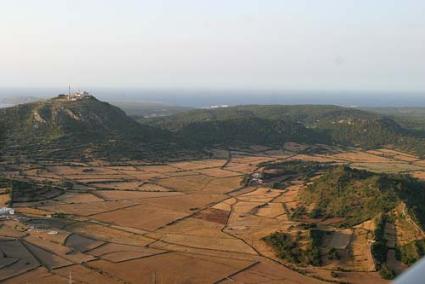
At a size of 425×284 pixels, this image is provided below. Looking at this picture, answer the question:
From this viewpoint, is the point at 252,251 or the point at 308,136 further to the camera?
the point at 308,136

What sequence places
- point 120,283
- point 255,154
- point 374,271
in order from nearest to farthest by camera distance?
point 120,283
point 374,271
point 255,154

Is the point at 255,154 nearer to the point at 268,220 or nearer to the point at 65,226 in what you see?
the point at 268,220

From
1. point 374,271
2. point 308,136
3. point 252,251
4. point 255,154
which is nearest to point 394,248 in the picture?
point 374,271

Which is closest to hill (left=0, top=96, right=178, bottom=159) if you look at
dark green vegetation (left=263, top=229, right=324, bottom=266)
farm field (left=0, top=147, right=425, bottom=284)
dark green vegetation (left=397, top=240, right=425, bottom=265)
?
farm field (left=0, top=147, right=425, bottom=284)

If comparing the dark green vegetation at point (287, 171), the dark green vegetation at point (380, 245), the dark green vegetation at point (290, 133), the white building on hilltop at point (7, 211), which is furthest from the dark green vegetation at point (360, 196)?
the dark green vegetation at point (290, 133)

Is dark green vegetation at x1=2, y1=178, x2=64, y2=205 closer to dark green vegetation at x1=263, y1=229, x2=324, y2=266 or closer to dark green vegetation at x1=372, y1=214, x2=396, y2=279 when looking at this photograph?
dark green vegetation at x1=263, y1=229, x2=324, y2=266

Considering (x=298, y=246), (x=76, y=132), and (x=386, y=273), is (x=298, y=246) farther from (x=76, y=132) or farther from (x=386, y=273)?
(x=76, y=132)

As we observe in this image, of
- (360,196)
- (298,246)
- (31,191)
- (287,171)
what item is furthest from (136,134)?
(298,246)
